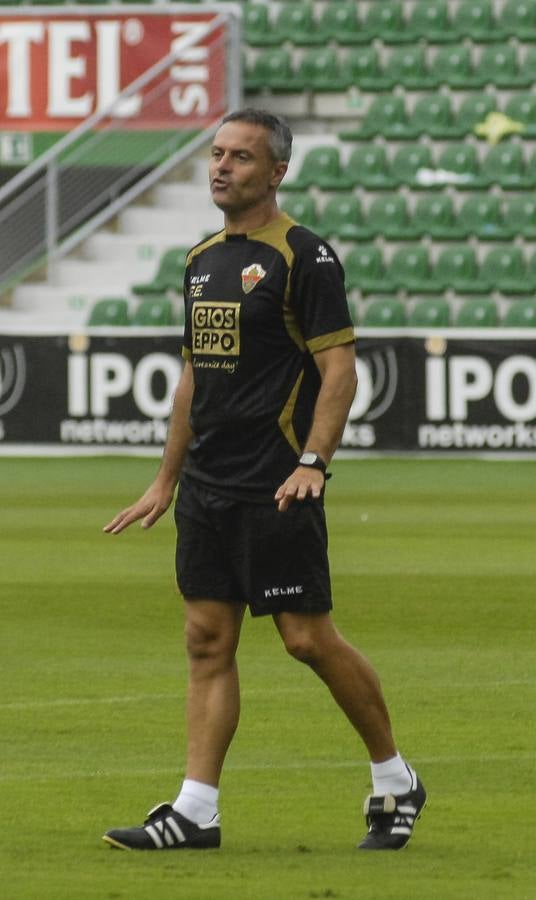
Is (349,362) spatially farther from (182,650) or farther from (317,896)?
(182,650)

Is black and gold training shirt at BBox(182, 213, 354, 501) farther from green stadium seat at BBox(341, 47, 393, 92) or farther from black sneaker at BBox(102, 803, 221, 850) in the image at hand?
green stadium seat at BBox(341, 47, 393, 92)

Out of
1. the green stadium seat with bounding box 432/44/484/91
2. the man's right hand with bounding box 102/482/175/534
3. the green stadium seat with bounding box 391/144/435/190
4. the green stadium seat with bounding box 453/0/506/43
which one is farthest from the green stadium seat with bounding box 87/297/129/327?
the man's right hand with bounding box 102/482/175/534

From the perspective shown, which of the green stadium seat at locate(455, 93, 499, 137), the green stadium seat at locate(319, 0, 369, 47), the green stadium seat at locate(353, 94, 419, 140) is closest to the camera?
the green stadium seat at locate(455, 93, 499, 137)

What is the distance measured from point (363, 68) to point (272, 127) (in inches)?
856

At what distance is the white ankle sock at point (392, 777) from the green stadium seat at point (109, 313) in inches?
733

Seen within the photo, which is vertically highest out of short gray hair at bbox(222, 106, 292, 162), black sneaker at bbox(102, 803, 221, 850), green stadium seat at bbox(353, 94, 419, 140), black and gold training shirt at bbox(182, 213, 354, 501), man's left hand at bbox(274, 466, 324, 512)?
green stadium seat at bbox(353, 94, 419, 140)

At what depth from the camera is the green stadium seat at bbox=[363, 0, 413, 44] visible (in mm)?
26734

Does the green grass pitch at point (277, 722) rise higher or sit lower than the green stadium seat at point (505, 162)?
lower

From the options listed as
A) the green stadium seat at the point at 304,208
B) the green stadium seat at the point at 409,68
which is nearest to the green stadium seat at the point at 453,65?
the green stadium seat at the point at 409,68

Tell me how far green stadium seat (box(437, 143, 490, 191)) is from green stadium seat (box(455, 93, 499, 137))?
0.30 metres

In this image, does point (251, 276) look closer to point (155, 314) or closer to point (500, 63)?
point (155, 314)

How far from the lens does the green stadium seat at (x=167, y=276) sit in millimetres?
24594

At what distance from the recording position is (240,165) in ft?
17.6

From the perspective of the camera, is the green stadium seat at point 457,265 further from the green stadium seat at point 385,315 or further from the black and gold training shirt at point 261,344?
the black and gold training shirt at point 261,344
